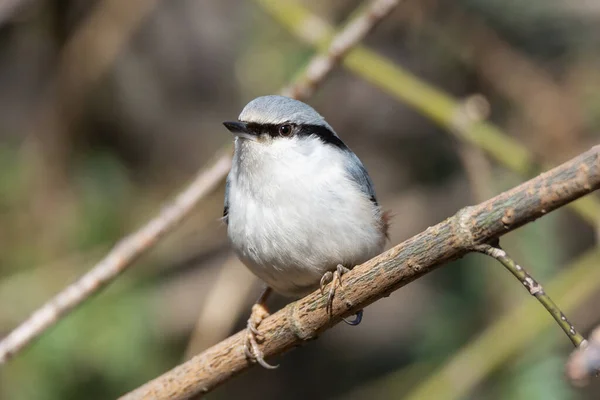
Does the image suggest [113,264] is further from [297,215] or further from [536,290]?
[536,290]

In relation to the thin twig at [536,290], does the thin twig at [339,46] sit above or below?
above

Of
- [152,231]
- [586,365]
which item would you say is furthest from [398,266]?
[152,231]

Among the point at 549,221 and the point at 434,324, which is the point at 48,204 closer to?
the point at 434,324

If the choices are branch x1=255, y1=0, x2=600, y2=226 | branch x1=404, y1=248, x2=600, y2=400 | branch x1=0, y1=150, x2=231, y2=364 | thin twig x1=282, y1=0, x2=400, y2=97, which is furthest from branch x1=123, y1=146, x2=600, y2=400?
branch x1=255, y1=0, x2=600, y2=226

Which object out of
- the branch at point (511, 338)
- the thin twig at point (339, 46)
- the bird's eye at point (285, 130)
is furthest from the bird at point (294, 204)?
the branch at point (511, 338)

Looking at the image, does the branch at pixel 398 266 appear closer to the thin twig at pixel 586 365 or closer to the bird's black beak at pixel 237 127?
the thin twig at pixel 586 365

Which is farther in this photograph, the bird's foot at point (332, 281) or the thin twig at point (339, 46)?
the thin twig at point (339, 46)

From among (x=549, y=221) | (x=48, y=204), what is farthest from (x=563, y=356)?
(x=48, y=204)
